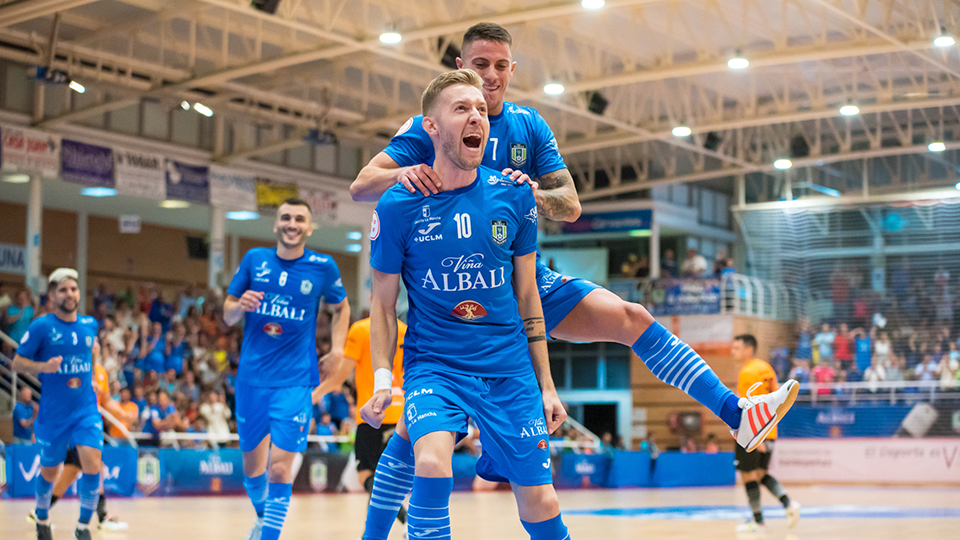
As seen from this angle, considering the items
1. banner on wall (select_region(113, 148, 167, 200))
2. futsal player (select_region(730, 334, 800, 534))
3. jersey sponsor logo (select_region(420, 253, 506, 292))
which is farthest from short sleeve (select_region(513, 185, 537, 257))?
banner on wall (select_region(113, 148, 167, 200))

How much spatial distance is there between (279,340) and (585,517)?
6701 mm

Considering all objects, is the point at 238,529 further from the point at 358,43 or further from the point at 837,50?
the point at 837,50

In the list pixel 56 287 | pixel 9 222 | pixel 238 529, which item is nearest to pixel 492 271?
pixel 56 287

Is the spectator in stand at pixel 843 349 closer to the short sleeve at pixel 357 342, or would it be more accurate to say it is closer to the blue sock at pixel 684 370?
the short sleeve at pixel 357 342

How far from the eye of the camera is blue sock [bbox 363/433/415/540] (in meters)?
4.73

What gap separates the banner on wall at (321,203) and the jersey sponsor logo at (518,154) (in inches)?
947

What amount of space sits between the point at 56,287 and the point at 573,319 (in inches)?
211

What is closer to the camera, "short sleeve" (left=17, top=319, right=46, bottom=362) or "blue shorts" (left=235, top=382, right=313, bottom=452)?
"blue shorts" (left=235, top=382, right=313, bottom=452)

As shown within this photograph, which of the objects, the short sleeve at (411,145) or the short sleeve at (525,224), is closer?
the short sleeve at (525,224)

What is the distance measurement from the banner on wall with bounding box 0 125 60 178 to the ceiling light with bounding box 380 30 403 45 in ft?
27.5

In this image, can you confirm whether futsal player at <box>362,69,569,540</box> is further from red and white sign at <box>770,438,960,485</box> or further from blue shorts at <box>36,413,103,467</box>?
red and white sign at <box>770,438,960,485</box>

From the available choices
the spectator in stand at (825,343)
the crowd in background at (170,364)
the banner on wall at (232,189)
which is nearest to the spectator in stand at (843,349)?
the spectator in stand at (825,343)

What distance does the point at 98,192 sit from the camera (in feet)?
86.8

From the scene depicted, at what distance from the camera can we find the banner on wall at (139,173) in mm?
24406
